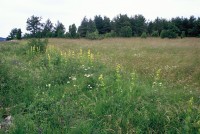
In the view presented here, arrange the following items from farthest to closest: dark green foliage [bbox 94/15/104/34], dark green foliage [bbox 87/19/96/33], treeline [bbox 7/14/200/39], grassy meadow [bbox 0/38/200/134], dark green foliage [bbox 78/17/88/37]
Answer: dark green foliage [bbox 94/15/104/34] < dark green foliage [bbox 78/17/88/37] < dark green foliage [bbox 87/19/96/33] < treeline [bbox 7/14/200/39] < grassy meadow [bbox 0/38/200/134]

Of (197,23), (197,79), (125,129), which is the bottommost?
(125,129)

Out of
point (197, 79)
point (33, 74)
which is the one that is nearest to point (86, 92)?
point (33, 74)

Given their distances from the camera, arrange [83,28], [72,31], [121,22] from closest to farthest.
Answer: [72,31] < [121,22] < [83,28]

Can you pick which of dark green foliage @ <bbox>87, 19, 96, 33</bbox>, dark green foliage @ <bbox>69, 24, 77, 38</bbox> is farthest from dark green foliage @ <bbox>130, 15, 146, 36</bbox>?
dark green foliage @ <bbox>69, 24, 77, 38</bbox>

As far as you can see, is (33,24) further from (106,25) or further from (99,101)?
(99,101)

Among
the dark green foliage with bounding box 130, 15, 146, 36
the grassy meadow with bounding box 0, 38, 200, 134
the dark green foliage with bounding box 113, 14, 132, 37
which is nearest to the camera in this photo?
the grassy meadow with bounding box 0, 38, 200, 134

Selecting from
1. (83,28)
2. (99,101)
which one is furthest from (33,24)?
Answer: (99,101)

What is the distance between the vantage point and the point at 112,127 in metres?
4.52

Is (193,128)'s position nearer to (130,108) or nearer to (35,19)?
(130,108)

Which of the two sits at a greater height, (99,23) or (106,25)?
(99,23)

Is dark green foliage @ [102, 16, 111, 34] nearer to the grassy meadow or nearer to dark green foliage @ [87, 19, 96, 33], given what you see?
dark green foliage @ [87, 19, 96, 33]

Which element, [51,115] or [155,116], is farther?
[51,115]

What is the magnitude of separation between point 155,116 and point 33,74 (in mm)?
3979

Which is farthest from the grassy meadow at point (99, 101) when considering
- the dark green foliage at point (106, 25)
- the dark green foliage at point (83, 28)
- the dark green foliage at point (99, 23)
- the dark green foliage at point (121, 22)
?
the dark green foliage at point (99, 23)
